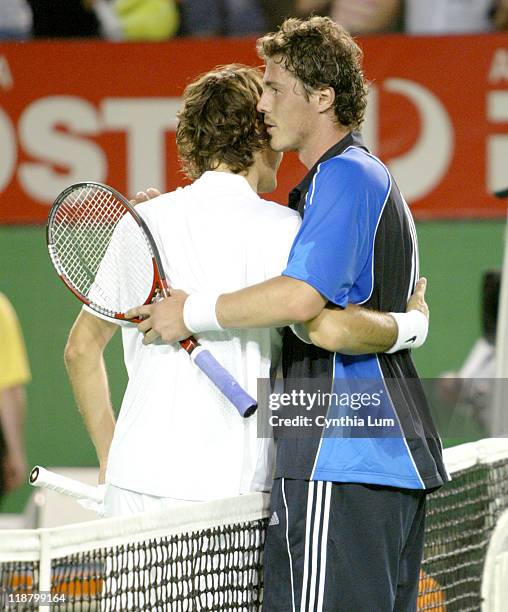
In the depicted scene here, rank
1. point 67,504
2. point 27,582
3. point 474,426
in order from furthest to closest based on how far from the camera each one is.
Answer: point 474,426, point 67,504, point 27,582

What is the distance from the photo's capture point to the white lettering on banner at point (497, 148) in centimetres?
506

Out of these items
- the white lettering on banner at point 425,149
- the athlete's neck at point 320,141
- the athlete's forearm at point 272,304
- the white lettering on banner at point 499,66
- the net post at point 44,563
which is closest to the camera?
the net post at point 44,563

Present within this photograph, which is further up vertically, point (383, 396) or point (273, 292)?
point (273, 292)

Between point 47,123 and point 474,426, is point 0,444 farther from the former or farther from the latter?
point 474,426

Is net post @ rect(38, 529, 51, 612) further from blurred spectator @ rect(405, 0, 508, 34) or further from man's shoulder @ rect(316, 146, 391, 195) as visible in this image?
blurred spectator @ rect(405, 0, 508, 34)

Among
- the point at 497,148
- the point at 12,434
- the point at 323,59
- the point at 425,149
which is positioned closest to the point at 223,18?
the point at 425,149

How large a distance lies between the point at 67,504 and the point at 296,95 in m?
2.27

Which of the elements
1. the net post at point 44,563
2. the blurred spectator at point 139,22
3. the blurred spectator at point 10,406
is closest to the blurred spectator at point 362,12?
the blurred spectator at point 139,22

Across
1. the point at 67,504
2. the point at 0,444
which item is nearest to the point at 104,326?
the point at 67,504

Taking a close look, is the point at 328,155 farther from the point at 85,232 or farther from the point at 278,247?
the point at 85,232

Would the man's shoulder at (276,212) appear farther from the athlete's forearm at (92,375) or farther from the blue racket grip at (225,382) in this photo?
the athlete's forearm at (92,375)

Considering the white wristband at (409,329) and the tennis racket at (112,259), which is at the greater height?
the tennis racket at (112,259)

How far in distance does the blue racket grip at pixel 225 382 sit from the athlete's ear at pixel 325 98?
0.48m

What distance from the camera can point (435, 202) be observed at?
5145mm
